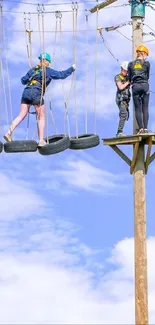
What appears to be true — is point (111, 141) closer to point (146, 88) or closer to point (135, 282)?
point (146, 88)

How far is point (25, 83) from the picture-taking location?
14664 mm

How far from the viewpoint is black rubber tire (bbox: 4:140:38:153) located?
14336mm

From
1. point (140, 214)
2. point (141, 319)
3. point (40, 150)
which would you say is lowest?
point (141, 319)

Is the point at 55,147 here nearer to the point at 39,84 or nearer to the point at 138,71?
the point at 39,84

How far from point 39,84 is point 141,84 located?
154 centimetres

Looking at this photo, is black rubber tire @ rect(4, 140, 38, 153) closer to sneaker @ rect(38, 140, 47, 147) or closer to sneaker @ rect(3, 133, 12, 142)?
sneaker @ rect(38, 140, 47, 147)

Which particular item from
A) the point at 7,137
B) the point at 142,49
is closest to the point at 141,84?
the point at 142,49

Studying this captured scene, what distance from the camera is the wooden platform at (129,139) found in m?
14.5

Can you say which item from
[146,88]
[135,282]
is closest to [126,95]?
[146,88]

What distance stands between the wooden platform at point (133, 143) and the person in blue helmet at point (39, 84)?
1.08m

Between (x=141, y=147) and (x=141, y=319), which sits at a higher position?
(x=141, y=147)

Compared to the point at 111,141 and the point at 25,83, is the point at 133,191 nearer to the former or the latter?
the point at 111,141

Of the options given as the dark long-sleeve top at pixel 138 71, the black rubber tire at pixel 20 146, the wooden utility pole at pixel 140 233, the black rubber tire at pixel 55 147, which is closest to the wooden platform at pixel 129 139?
the wooden utility pole at pixel 140 233

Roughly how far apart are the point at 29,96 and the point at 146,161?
81.5 inches
